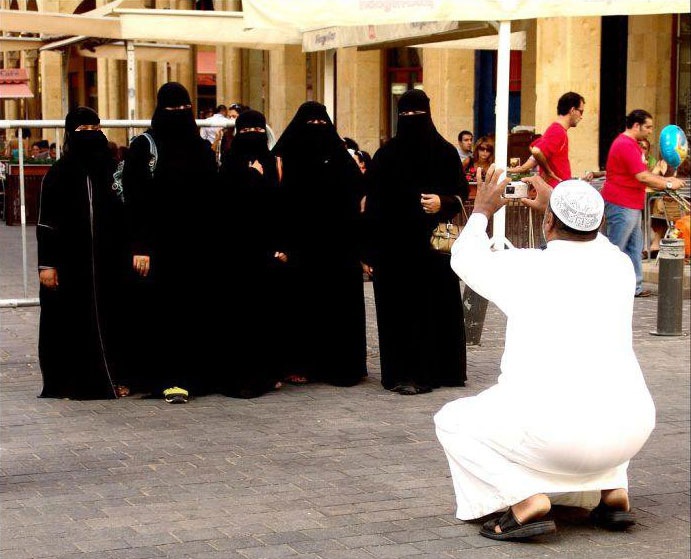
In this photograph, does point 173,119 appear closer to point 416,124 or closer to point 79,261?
point 79,261

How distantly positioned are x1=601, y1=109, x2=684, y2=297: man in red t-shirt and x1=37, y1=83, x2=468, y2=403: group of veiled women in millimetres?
4341

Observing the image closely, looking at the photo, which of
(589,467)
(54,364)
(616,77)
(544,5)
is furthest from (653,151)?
(589,467)

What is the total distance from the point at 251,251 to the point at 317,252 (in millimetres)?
500

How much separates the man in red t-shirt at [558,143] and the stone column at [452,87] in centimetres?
963

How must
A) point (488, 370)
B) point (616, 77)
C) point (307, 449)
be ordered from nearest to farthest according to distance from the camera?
point (307, 449)
point (488, 370)
point (616, 77)

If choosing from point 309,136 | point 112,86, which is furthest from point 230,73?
point 309,136

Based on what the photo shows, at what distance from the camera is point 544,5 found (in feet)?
33.4

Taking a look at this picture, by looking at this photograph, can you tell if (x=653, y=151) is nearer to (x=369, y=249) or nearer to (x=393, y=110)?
(x=393, y=110)

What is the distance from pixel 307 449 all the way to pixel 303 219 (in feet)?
7.75

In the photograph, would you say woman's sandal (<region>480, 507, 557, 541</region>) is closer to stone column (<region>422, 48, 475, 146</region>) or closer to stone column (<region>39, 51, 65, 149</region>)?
stone column (<region>422, 48, 475, 146</region>)

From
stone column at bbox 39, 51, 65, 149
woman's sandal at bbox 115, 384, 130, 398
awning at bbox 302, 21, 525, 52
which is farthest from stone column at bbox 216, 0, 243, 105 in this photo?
woman's sandal at bbox 115, 384, 130, 398

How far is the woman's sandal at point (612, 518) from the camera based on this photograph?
5758 mm

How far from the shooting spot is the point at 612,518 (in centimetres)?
577

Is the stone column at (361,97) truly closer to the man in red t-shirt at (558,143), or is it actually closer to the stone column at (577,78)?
the stone column at (577,78)
